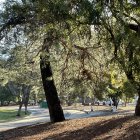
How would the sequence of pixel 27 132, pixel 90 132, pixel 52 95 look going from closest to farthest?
1. pixel 90 132
2. pixel 27 132
3. pixel 52 95

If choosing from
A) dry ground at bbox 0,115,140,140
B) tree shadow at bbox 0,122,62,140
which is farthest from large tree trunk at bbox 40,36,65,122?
dry ground at bbox 0,115,140,140

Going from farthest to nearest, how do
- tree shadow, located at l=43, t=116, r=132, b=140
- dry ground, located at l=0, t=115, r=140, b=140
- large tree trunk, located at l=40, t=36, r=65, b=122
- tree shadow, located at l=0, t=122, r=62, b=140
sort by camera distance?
large tree trunk, located at l=40, t=36, r=65, b=122 → tree shadow, located at l=0, t=122, r=62, b=140 → tree shadow, located at l=43, t=116, r=132, b=140 → dry ground, located at l=0, t=115, r=140, b=140

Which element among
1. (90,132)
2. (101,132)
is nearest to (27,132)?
(90,132)

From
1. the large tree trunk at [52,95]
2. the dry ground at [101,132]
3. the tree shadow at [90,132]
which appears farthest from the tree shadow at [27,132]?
the tree shadow at [90,132]

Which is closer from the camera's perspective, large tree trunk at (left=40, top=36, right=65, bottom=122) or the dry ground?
the dry ground

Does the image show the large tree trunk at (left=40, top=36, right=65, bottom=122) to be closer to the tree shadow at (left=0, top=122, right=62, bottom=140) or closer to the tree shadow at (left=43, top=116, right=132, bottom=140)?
the tree shadow at (left=0, top=122, right=62, bottom=140)

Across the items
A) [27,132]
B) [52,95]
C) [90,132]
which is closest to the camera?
[90,132]

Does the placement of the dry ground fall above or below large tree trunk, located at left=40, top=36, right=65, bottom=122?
below

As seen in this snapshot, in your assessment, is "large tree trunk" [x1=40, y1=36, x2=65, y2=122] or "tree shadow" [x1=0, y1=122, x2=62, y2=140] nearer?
"tree shadow" [x1=0, y1=122, x2=62, y2=140]

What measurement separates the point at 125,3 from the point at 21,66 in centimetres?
1266

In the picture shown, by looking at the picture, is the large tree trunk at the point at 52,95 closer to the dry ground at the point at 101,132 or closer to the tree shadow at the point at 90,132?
the dry ground at the point at 101,132

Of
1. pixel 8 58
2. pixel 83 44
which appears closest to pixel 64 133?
pixel 83 44

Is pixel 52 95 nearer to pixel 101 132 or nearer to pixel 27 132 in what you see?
pixel 27 132

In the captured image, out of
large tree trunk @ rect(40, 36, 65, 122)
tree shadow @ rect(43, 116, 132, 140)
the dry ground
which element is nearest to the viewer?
the dry ground
